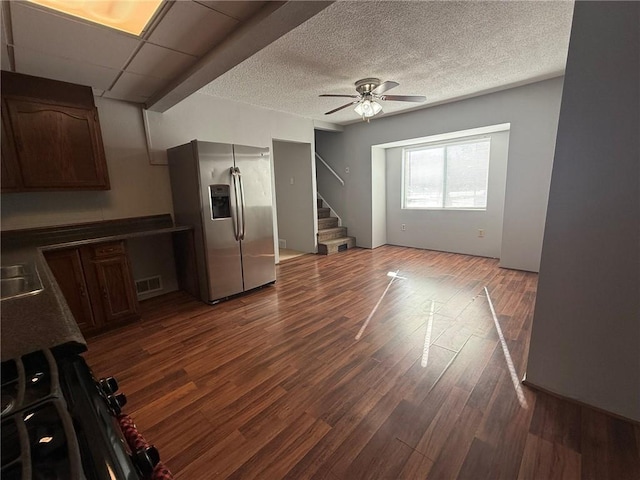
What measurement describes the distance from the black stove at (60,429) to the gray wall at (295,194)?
4.76 meters

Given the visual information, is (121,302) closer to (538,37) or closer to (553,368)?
(553,368)

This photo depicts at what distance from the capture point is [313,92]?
3650mm

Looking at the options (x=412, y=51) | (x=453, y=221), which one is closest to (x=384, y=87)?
(x=412, y=51)

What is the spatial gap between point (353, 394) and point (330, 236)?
4148 millimetres

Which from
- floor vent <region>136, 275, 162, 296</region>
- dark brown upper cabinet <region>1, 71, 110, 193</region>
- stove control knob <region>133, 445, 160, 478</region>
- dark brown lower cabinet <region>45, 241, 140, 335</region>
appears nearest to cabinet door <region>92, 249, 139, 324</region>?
dark brown lower cabinet <region>45, 241, 140, 335</region>

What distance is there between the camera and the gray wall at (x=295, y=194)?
527 centimetres

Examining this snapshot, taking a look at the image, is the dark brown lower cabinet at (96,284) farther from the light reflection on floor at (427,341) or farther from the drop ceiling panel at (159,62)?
the light reflection on floor at (427,341)

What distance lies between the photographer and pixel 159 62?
240cm

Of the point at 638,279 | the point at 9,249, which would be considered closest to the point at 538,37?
the point at 638,279

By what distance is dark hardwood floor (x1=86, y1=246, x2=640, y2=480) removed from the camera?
4.39ft

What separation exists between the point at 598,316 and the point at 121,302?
12.0 ft

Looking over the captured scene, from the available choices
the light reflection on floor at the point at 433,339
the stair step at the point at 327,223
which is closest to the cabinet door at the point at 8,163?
the light reflection on floor at the point at 433,339

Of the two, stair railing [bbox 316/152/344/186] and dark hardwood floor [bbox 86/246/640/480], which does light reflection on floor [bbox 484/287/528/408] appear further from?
stair railing [bbox 316/152/344/186]

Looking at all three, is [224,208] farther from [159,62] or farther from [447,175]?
[447,175]
